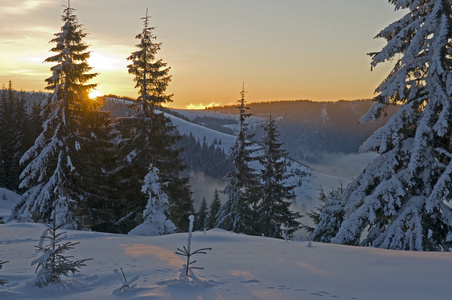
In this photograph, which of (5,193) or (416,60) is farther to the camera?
(5,193)

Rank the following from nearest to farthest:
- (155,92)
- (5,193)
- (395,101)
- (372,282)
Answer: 1. (372,282)
2. (395,101)
3. (155,92)
4. (5,193)

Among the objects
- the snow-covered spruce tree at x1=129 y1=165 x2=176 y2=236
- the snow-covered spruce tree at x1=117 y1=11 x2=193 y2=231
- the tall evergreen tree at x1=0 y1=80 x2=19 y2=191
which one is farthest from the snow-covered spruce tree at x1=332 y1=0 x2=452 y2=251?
the tall evergreen tree at x1=0 y1=80 x2=19 y2=191

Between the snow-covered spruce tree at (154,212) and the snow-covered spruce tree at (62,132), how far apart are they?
17.1ft

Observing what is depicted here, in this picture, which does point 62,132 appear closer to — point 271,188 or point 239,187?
point 239,187

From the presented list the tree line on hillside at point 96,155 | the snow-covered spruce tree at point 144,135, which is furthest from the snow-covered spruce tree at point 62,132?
the snow-covered spruce tree at point 144,135

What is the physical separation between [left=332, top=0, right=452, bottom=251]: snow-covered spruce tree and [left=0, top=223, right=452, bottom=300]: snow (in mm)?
3695

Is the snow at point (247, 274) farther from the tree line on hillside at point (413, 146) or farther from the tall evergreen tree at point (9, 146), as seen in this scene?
the tall evergreen tree at point (9, 146)

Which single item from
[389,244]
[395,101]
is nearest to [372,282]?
[389,244]

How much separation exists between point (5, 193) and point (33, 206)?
19.5 m

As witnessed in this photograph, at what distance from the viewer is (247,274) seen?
A: 5227mm

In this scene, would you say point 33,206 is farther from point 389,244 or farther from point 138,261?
point 389,244

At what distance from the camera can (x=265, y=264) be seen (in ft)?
19.5

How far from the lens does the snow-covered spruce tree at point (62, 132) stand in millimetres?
20031

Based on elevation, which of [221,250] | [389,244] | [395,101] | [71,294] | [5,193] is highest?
[395,101]
